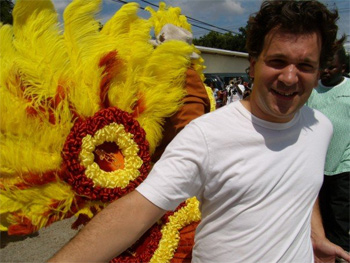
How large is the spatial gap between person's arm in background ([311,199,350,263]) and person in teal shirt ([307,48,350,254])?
50.8 inches

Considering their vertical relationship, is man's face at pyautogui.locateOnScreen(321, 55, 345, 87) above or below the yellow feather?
above

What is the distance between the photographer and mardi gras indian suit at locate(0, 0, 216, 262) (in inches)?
62.1

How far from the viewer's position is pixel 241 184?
1.21m

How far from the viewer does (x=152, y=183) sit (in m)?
1.11

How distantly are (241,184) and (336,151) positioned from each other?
202 cm

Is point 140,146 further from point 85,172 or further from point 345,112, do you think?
point 345,112

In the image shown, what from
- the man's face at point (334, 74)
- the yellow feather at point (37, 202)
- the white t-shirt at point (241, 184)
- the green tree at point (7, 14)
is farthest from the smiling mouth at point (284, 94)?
the man's face at point (334, 74)

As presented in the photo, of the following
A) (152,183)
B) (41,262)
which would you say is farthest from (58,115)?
(41,262)

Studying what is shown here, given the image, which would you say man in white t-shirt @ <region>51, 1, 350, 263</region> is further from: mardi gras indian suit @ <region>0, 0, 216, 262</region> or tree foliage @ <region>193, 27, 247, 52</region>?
tree foliage @ <region>193, 27, 247, 52</region>

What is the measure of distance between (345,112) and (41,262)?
296 cm

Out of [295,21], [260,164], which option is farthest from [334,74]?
[260,164]

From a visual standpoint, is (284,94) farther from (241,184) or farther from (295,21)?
(241,184)

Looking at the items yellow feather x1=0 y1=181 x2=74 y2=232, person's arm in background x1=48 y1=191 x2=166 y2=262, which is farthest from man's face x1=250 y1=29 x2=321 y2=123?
yellow feather x1=0 y1=181 x2=74 y2=232

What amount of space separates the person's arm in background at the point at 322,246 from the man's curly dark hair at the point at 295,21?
813mm
